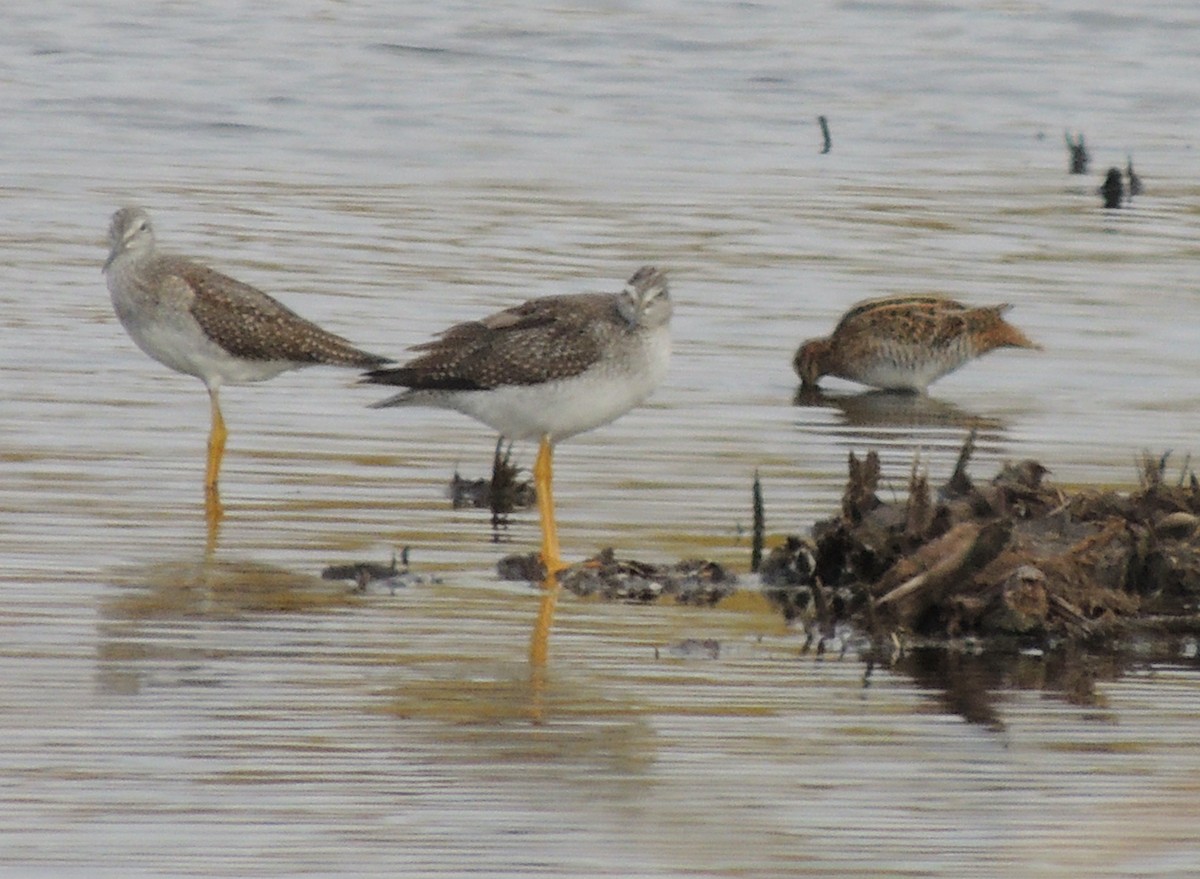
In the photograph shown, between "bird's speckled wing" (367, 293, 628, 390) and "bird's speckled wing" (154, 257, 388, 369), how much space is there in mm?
1787

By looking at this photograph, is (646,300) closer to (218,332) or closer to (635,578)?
(635,578)

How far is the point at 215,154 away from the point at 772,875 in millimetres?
18859

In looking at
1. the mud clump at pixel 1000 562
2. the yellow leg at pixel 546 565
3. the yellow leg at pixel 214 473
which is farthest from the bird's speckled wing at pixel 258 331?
the mud clump at pixel 1000 562

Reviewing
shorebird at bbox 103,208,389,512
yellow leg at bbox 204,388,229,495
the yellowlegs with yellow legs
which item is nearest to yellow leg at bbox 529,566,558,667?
the yellowlegs with yellow legs

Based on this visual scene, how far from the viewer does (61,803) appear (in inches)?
270

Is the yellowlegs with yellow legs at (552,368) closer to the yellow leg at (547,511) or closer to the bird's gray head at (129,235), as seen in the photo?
the yellow leg at (547,511)

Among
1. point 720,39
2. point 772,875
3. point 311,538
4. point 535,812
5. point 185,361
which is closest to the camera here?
point 772,875

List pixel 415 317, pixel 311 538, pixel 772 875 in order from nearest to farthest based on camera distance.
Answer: pixel 772 875 < pixel 311 538 < pixel 415 317

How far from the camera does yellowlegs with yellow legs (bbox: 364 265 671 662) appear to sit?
420 inches

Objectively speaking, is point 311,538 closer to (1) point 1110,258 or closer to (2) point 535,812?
(2) point 535,812

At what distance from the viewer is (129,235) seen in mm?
13367

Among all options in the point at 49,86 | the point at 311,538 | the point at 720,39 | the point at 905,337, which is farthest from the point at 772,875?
the point at 720,39

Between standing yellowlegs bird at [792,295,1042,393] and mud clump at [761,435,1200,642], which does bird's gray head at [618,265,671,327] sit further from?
standing yellowlegs bird at [792,295,1042,393]

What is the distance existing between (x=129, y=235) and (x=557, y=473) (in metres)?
2.86
